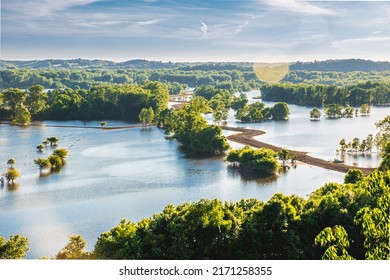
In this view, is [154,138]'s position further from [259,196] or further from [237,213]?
[237,213]

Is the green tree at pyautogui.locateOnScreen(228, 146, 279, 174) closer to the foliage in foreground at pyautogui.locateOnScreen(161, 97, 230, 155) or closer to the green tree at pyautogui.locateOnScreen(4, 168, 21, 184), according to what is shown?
the foliage in foreground at pyautogui.locateOnScreen(161, 97, 230, 155)

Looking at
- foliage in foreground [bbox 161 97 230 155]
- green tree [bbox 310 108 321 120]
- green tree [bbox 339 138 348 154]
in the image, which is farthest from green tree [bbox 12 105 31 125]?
green tree [bbox 339 138 348 154]

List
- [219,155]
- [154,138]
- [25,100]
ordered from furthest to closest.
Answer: [25,100] → [154,138] → [219,155]

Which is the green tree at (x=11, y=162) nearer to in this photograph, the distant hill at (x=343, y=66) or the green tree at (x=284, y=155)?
the green tree at (x=284, y=155)

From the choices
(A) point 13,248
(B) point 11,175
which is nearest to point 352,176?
(A) point 13,248

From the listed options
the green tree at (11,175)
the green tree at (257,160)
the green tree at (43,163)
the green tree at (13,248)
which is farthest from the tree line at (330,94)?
the green tree at (13,248)
